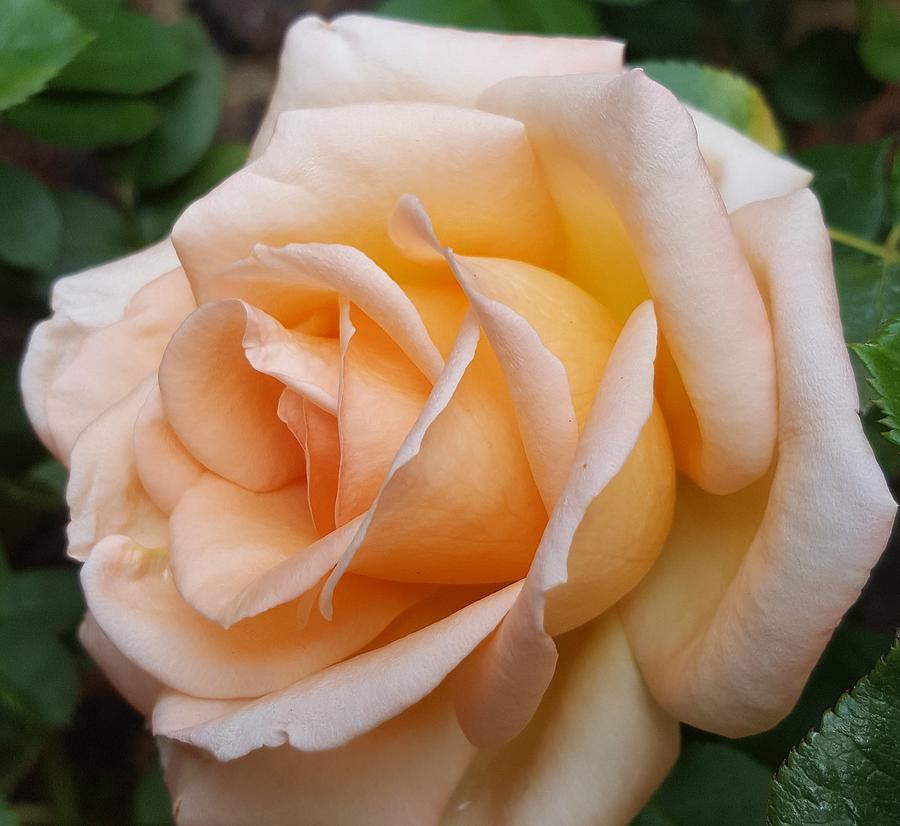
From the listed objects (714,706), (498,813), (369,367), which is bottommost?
(498,813)

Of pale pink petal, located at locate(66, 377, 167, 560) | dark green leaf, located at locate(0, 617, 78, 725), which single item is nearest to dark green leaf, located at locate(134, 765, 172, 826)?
dark green leaf, located at locate(0, 617, 78, 725)

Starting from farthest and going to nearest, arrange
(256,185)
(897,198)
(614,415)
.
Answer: (897,198)
(256,185)
(614,415)

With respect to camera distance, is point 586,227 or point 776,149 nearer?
point 586,227

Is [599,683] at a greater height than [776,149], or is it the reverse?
[776,149]

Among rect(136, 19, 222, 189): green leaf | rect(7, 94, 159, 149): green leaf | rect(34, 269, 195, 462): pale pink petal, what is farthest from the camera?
rect(136, 19, 222, 189): green leaf

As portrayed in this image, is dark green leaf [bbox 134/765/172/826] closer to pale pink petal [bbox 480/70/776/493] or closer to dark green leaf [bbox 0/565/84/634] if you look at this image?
dark green leaf [bbox 0/565/84/634]

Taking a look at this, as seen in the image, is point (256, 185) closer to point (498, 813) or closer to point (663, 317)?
point (663, 317)

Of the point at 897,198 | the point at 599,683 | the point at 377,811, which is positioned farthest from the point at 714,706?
the point at 897,198
